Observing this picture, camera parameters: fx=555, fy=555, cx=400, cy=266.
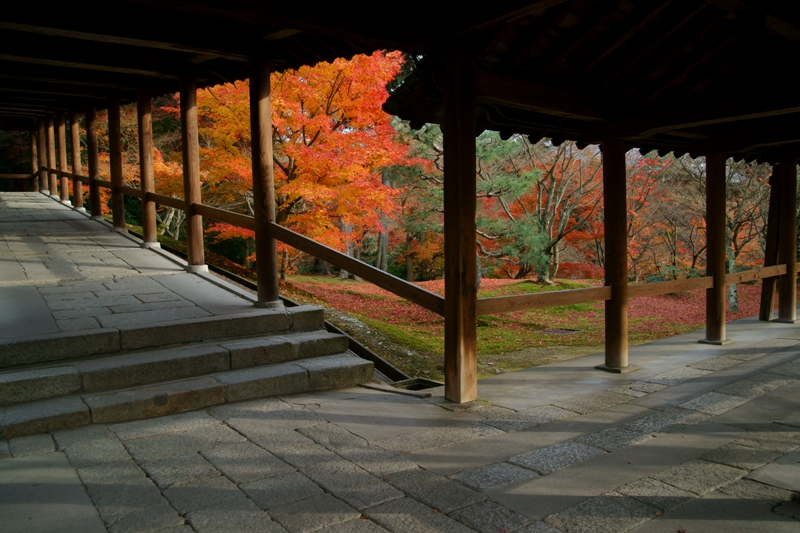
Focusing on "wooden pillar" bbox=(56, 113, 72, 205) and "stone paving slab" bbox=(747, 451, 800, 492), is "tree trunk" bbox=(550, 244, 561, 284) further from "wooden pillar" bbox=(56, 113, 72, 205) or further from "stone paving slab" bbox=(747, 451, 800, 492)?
"stone paving slab" bbox=(747, 451, 800, 492)

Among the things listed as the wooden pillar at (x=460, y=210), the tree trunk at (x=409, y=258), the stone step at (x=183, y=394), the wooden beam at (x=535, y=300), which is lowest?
the tree trunk at (x=409, y=258)

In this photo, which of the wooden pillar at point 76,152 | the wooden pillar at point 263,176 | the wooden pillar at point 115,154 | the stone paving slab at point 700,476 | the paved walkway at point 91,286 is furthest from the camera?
the wooden pillar at point 76,152

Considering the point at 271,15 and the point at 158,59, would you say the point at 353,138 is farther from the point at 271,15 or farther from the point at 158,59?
the point at 271,15

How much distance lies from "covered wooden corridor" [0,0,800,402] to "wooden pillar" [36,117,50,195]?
9.43 meters

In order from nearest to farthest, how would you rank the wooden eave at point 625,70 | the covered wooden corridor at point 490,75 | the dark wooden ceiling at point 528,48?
the dark wooden ceiling at point 528,48, the covered wooden corridor at point 490,75, the wooden eave at point 625,70

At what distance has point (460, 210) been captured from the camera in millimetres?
4688

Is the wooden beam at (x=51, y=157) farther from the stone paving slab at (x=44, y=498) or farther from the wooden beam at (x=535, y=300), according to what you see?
the wooden beam at (x=535, y=300)

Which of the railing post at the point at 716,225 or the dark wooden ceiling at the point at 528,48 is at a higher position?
the dark wooden ceiling at the point at 528,48

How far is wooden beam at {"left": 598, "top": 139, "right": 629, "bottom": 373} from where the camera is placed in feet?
20.2

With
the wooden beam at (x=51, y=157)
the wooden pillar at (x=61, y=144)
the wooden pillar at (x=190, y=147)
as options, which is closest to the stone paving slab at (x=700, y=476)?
the wooden pillar at (x=190, y=147)

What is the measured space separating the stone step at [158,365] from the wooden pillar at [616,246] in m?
3.05

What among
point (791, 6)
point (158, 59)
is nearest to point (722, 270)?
point (791, 6)

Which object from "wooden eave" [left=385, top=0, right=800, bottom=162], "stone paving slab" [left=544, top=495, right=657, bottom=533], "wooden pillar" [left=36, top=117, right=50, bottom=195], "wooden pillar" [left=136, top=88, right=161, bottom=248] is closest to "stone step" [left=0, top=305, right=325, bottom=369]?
"wooden eave" [left=385, top=0, right=800, bottom=162]

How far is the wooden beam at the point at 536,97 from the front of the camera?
488cm
